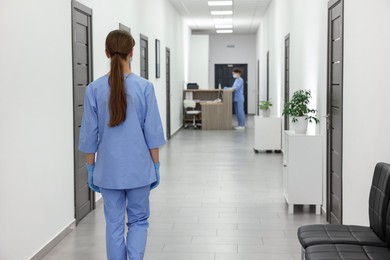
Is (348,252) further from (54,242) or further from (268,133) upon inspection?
(268,133)

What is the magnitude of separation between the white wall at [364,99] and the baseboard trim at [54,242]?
2.37 metres

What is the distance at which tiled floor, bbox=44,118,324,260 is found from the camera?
174 inches

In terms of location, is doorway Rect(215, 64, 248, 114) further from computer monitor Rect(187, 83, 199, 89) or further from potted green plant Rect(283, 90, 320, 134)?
potted green plant Rect(283, 90, 320, 134)

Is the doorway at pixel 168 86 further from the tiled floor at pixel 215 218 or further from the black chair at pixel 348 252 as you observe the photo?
the black chair at pixel 348 252

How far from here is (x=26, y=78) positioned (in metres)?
4.01

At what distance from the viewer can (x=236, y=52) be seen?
75.8 ft

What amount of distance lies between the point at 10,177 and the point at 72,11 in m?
2.10

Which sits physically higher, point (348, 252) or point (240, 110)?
point (240, 110)

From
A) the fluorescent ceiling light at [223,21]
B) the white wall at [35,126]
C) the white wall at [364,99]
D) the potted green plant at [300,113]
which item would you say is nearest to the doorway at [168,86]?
the fluorescent ceiling light at [223,21]

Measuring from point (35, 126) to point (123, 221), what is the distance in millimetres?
1186

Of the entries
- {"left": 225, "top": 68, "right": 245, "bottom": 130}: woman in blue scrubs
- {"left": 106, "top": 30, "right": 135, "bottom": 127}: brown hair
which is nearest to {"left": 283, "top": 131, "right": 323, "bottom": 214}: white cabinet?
{"left": 106, "top": 30, "right": 135, "bottom": 127}: brown hair

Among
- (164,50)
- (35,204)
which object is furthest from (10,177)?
(164,50)

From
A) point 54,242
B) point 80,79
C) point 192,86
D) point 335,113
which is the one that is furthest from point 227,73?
point 54,242

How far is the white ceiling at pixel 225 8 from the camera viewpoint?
46.2ft
